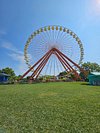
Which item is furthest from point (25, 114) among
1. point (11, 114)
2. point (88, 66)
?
point (88, 66)

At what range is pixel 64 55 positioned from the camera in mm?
34781

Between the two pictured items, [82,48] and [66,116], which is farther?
[82,48]

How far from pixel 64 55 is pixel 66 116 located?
3001 centimetres

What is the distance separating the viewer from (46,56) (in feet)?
111

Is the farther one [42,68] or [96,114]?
[42,68]

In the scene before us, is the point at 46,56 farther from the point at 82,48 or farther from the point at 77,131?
the point at 77,131

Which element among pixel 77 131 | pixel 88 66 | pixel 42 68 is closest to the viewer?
pixel 77 131

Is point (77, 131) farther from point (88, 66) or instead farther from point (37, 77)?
point (88, 66)

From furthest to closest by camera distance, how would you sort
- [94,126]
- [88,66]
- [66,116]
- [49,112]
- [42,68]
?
[88,66]
[42,68]
[49,112]
[66,116]
[94,126]

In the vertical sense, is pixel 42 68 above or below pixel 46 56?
below

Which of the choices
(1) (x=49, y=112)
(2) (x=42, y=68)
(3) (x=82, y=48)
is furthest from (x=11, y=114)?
(3) (x=82, y=48)

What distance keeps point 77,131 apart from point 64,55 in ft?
103

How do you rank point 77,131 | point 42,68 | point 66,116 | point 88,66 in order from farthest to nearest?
1. point 88,66
2. point 42,68
3. point 66,116
4. point 77,131

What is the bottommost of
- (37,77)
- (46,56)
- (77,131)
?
(77,131)
